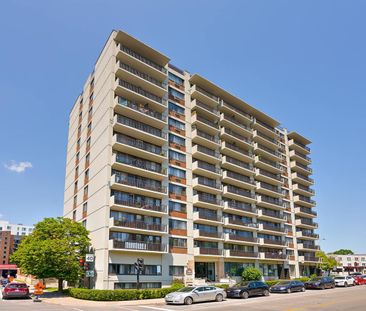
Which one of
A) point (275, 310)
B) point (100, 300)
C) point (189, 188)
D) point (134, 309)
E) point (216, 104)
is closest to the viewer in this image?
point (275, 310)

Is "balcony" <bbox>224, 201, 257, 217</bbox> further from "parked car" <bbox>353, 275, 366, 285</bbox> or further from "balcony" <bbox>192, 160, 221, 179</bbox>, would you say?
"parked car" <bbox>353, 275, 366, 285</bbox>

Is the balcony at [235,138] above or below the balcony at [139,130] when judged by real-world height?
above

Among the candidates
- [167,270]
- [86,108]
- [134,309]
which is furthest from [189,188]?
[134,309]

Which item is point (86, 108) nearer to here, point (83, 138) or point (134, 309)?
point (83, 138)

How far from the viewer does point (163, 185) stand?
41.7 meters

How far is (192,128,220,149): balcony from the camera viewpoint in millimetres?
48094

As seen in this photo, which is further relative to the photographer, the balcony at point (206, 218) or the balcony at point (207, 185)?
the balcony at point (207, 185)

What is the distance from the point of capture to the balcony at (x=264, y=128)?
6058 centimetres

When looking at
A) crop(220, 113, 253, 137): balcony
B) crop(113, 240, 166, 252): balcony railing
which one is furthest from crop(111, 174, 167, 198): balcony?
crop(220, 113, 253, 137): balcony

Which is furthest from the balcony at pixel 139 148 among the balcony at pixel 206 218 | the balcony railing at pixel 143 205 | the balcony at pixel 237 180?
the balcony at pixel 237 180

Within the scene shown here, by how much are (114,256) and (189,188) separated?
13942 millimetres

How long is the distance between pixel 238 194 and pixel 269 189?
32.6 feet

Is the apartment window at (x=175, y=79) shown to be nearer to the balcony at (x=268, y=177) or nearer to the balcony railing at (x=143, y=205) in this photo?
the balcony railing at (x=143, y=205)

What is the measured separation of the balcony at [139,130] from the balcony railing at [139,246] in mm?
12022
